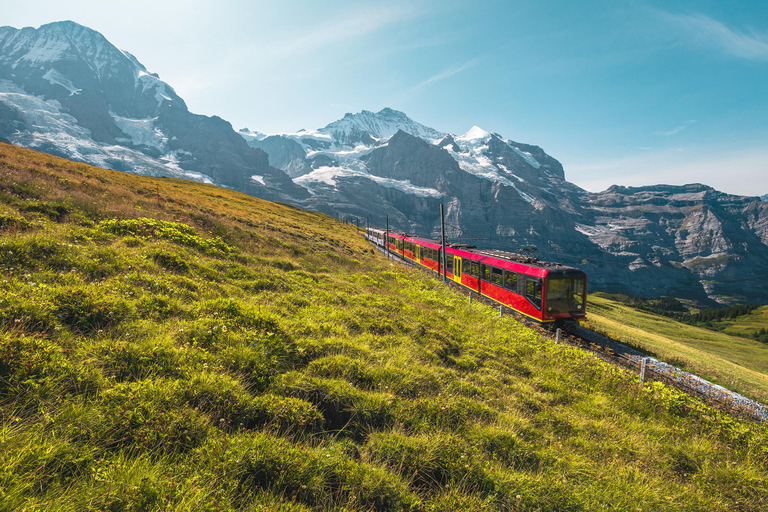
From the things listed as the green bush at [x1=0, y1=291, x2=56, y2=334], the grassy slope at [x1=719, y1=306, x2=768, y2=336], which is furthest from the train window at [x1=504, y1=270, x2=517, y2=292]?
the grassy slope at [x1=719, y1=306, x2=768, y2=336]

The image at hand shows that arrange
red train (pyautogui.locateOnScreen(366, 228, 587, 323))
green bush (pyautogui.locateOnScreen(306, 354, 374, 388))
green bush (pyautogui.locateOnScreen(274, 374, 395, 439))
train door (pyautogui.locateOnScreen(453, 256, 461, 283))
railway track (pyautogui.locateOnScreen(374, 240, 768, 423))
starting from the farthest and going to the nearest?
train door (pyautogui.locateOnScreen(453, 256, 461, 283)), red train (pyautogui.locateOnScreen(366, 228, 587, 323)), railway track (pyautogui.locateOnScreen(374, 240, 768, 423)), green bush (pyautogui.locateOnScreen(306, 354, 374, 388)), green bush (pyautogui.locateOnScreen(274, 374, 395, 439))

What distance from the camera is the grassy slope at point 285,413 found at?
2801 millimetres

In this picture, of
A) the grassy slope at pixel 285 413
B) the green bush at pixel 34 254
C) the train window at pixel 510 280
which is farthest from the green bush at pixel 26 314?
the train window at pixel 510 280

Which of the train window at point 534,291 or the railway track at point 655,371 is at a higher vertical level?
the train window at point 534,291

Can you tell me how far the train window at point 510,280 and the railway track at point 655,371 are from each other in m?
1.38

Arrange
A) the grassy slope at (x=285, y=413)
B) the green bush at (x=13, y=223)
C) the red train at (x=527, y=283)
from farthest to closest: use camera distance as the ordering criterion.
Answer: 1. the red train at (x=527, y=283)
2. the green bush at (x=13, y=223)
3. the grassy slope at (x=285, y=413)

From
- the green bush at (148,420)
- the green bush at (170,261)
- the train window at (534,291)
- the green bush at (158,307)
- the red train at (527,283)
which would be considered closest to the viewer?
the green bush at (148,420)

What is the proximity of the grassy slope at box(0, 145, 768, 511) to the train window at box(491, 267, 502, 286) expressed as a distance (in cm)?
1018

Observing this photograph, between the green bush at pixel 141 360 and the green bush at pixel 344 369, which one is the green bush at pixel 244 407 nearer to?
the green bush at pixel 141 360

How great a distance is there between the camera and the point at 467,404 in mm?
5277

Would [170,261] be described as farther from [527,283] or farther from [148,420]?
[527,283]

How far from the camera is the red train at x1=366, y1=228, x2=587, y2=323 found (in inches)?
603

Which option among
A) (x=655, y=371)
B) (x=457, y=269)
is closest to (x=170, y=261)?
(x=655, y=371)

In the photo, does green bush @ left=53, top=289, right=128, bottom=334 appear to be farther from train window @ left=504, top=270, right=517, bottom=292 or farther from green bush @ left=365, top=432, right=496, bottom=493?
train window @ left=504, top=270, right=517, bottom=292
